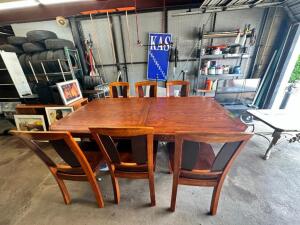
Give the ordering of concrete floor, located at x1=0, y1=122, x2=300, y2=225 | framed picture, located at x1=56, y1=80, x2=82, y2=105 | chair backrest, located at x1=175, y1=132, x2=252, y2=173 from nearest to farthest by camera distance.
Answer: chair backrest, located at x1=175, y1=132, x2=252, y2=173, concrete floor, located at x1=0, y1=122, x2=300, y2=225, framed picture, located at x1=56, y1=80, x2=82, y2=105

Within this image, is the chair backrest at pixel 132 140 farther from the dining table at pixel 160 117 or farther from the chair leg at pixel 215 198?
the chair leg at pixel 215 198

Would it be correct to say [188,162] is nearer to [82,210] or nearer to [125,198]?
[125,198]

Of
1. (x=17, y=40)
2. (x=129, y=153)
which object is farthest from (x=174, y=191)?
(x=17, y=40)

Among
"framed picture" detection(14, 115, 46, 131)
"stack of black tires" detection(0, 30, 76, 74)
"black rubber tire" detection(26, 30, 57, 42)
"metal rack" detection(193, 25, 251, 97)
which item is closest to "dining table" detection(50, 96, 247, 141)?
"framed picture" detection(14, 115, 46, 131)

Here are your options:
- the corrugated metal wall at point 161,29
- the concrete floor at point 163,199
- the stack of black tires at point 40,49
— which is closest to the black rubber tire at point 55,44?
the stack of black tires at point 40,49

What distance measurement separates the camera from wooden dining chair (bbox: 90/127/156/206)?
933mm

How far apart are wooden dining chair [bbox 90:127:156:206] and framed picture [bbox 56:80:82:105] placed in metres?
1.47

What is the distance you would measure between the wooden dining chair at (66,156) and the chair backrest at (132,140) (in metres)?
0.18

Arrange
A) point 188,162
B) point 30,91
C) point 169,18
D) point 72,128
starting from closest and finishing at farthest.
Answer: point 188,162
point 72,128
point 169,18
point 30,91

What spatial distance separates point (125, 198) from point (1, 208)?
1.31m

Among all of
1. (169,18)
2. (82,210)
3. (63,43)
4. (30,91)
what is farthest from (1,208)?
(169,18)

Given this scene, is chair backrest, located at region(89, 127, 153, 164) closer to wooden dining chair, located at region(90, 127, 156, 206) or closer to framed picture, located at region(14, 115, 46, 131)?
wooden dining chair, located at region(90, 127, 156, 206)

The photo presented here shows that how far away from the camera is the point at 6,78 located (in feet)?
10.5

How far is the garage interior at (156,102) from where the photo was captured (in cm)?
130
